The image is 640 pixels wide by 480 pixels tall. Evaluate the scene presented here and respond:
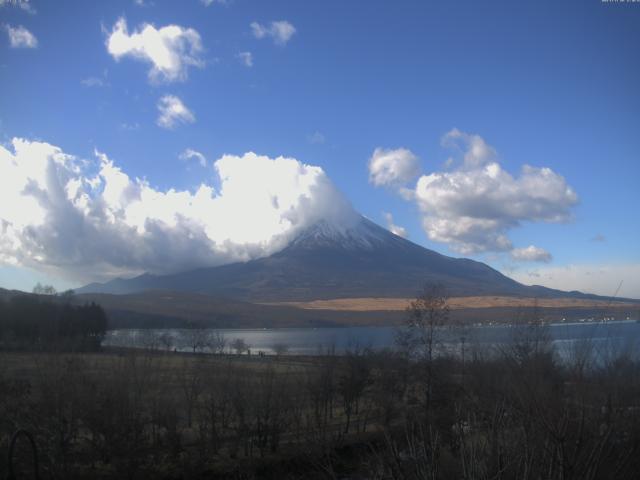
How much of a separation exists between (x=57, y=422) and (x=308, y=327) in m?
177

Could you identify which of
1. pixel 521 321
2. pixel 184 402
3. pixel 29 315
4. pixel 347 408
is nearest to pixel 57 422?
pixel 184 402

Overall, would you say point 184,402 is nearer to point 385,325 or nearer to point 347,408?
point 347,408

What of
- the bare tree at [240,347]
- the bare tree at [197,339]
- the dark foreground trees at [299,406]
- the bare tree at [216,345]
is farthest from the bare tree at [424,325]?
the bare tree at [197,339]

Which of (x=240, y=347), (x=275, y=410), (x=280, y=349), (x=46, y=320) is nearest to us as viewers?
(x=275, y=410)

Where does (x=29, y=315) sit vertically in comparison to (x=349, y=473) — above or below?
above

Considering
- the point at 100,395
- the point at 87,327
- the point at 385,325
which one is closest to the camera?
the point at 100,395

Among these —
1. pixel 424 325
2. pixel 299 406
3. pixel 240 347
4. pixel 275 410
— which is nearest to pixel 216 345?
pixel 240 347

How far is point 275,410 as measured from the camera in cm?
2689

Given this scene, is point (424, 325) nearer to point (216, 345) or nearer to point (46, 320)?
point (46, 320)

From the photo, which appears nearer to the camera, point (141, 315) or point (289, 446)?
point (289, 446)

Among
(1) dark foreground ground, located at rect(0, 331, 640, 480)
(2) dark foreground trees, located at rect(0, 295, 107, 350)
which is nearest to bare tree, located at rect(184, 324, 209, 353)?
(2) dark foreground trees, located at rect(0, 295, 107, 350)

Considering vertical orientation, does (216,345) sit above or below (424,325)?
below

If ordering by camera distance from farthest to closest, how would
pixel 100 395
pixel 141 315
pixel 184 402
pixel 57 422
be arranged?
pixel 141 315 → pixel 184 402 → pixel 100 395 → pixel 57 422

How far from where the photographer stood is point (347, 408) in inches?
1236
